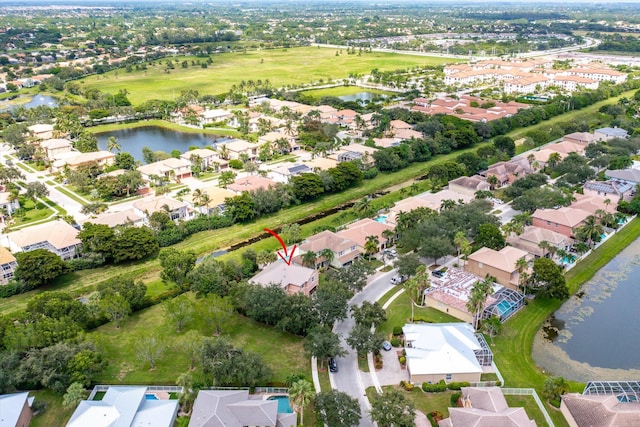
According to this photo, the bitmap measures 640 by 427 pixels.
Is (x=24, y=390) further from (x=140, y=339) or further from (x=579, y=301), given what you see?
(x=579, y=301)

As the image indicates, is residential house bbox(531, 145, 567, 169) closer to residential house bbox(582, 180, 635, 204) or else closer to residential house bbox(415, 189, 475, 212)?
residential house bbox(582, 180, 635, 204)

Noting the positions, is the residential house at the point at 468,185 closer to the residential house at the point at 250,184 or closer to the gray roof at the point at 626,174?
the gray roof at the point at 626,174

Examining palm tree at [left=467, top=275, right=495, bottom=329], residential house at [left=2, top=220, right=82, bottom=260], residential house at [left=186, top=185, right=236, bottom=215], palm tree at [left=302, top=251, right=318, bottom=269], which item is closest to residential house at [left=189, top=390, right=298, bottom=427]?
palm tree at [left=467, top=275, right=495, bottom=329]

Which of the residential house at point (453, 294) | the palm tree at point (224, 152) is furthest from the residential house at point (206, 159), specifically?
the residential house at point (453, 294)

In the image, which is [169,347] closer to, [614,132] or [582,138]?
[582,138]

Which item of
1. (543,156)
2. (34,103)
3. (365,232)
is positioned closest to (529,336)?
(365,232)
